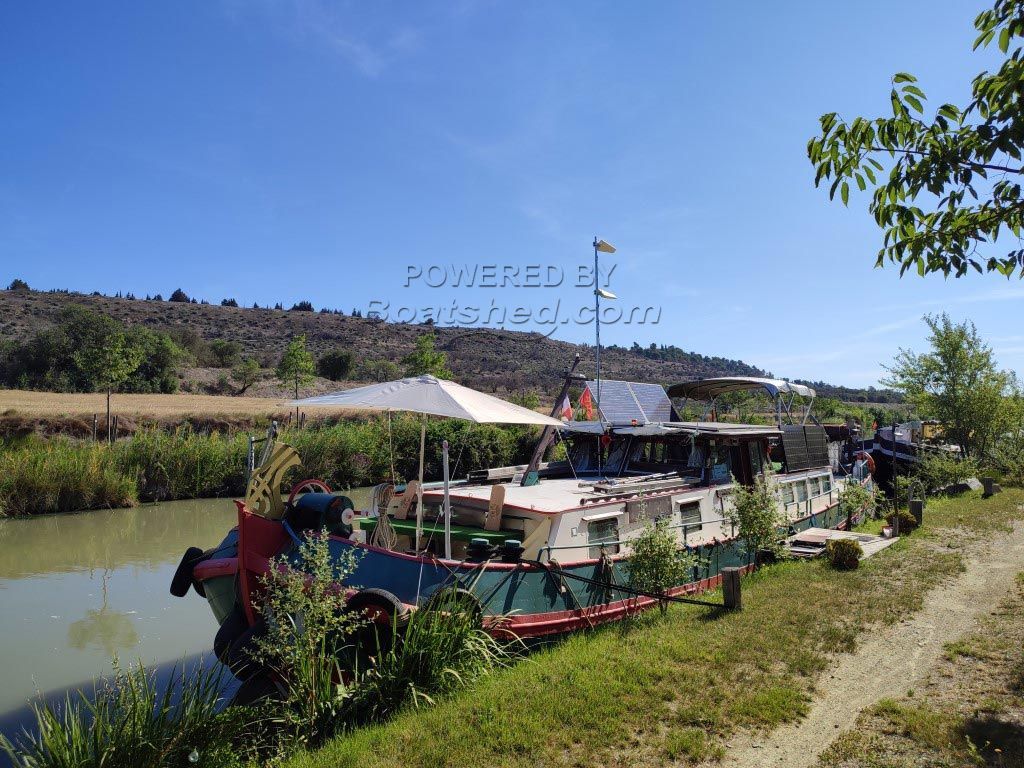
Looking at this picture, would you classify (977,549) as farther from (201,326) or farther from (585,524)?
(201,326)

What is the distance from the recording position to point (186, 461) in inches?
882

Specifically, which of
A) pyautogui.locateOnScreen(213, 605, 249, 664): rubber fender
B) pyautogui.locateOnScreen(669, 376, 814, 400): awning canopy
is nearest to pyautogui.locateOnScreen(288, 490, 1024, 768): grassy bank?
pyautogui.locateOnScreen(213, 605, 249, 664): rubber fender

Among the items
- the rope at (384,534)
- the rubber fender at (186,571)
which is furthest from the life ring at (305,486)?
the rubber fender at (186,571)

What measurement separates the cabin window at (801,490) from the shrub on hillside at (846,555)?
3767 millimetres

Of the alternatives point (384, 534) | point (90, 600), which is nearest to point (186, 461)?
point (90, 600)

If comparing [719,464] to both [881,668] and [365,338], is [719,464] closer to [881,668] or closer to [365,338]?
[881,668]

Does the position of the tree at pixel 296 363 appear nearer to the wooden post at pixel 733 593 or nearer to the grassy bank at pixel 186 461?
the grassy bank at pixel 186 461

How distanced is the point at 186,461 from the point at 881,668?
73.0 feet

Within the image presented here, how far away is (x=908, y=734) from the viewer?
16.1ft

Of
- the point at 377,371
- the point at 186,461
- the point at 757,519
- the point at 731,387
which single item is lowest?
the point at 757,519

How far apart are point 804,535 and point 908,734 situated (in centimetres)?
802

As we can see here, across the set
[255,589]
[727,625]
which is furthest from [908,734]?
[255,589]

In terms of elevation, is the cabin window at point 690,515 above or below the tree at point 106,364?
below

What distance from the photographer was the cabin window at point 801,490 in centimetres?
1401
